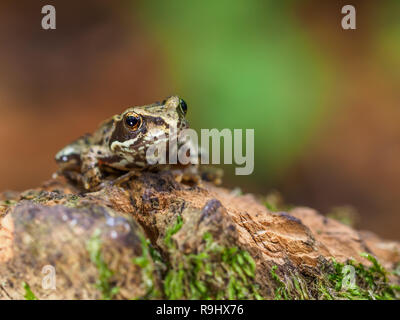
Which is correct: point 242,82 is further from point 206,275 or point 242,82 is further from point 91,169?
point 206,275

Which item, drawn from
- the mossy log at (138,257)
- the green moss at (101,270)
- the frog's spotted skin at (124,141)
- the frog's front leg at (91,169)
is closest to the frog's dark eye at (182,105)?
the frog's spotted skin at (124,141)

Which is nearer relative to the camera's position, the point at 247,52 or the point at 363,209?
the point at 247,52

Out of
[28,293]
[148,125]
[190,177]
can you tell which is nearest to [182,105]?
[148,125]

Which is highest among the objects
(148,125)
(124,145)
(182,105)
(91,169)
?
(182,105)

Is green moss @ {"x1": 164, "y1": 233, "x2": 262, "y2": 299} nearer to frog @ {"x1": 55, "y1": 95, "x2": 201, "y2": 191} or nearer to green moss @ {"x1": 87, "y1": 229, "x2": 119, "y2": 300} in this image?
green moss @ {"x1": 87, "y1": 229, "x2": 119, "y2": 300}

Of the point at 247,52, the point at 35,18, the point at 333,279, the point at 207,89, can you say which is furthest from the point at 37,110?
the point at 333,279

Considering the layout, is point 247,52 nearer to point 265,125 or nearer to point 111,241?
point 265,125
